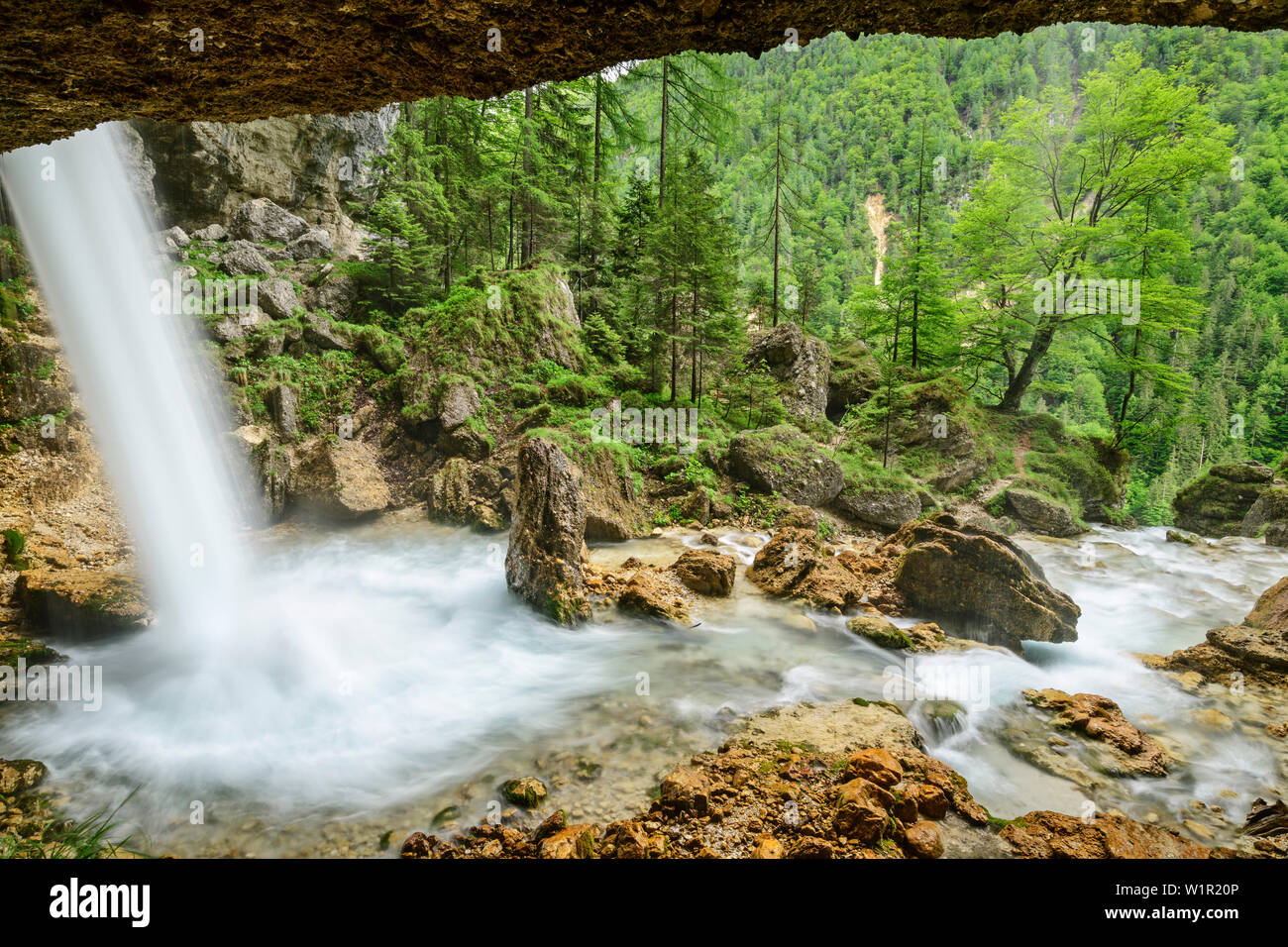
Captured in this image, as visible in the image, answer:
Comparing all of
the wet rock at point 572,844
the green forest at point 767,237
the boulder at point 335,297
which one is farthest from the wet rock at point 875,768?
the boulder at point 335,297

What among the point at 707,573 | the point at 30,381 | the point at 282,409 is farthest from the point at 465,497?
the point at 30,381

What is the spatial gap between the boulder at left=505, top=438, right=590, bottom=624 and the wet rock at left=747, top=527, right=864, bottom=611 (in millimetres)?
3524

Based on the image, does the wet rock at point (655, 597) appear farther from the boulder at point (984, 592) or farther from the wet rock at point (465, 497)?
the wet rock at point (465, 497)

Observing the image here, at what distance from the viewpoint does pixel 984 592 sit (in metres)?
8.48

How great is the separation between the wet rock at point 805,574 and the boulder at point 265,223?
64.3 ft

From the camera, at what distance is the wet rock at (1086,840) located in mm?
3787

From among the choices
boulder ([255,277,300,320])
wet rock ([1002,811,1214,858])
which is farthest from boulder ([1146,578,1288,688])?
boulder ([255,277,300,320])

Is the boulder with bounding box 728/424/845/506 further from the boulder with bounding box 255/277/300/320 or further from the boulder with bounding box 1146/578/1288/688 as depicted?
the boulder with bounding box 255/277/300/320

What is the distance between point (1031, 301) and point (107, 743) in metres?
25.8

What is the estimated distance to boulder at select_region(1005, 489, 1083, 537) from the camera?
638 inches

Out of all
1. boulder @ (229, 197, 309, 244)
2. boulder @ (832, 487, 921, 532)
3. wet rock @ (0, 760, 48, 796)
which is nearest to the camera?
wet rock @ (0, 760, 48, 796)

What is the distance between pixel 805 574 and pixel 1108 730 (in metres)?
4.43
